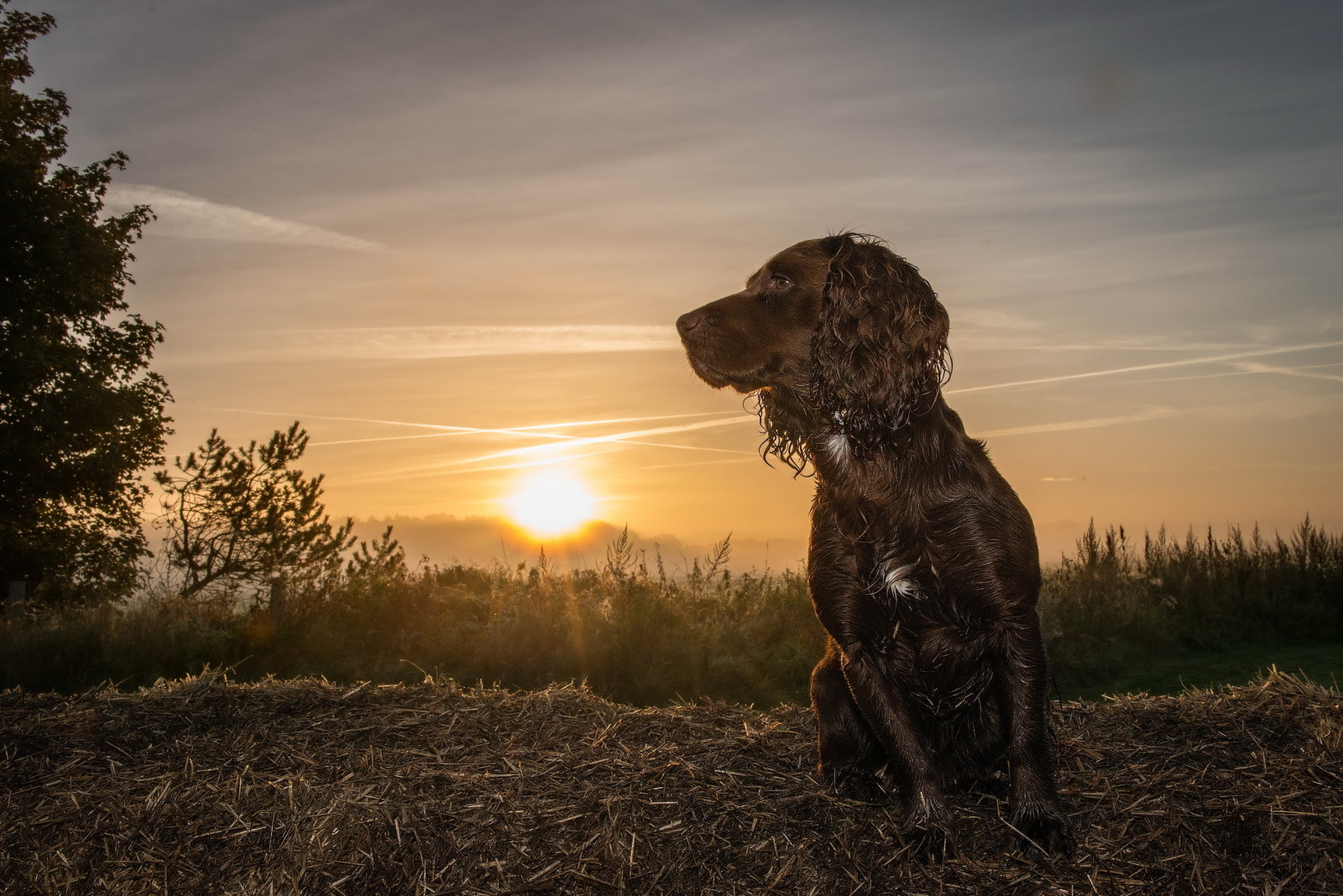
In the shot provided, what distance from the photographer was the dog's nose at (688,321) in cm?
389

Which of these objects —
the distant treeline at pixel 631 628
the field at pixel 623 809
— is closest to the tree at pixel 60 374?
the distant treeline at pixel 631 628

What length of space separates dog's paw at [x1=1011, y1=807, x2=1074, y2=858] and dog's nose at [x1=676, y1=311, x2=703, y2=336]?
234 centimetres

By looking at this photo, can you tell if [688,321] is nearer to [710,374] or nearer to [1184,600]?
[710,374]

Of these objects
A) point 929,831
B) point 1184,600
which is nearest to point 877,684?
point 929,831

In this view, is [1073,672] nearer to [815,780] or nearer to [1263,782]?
[1263,782]

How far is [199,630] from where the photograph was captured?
9.07 m

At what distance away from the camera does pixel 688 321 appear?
3.93 meters

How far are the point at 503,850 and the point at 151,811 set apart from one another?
1.78m

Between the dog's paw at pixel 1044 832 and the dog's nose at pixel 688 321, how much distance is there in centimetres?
234

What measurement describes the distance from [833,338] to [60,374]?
77.3 ft

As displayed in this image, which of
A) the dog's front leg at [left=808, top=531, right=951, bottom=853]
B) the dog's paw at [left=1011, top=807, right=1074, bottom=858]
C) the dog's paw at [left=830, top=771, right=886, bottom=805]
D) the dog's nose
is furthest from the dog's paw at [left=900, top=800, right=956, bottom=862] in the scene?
the dog's nose

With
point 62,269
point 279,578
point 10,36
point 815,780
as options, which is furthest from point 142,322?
point 815,780

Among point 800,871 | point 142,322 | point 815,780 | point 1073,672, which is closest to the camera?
point 800,871

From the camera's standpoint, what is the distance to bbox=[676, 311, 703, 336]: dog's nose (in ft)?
12.8
